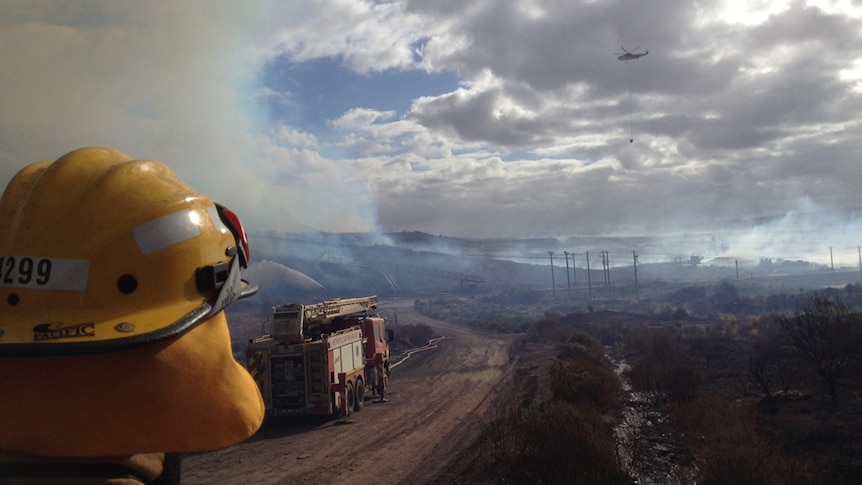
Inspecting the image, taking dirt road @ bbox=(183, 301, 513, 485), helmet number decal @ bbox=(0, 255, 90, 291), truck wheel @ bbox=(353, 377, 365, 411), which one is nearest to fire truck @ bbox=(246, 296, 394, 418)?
dirt road @ bbox=(183, 301, 513, 485)

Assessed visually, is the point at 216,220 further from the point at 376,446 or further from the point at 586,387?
the point at 586,387

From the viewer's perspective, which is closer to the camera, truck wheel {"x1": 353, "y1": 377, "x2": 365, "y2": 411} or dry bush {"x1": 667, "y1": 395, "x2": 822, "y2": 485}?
dry bush {"x1": 667, "y1": 395, "x2": 822, "y2": 485}

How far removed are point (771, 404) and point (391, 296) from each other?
112178 millimetres

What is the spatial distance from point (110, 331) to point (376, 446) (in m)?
16.1

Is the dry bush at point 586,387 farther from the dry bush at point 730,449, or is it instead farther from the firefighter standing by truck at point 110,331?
the firefighter standing by truck at point 110,331

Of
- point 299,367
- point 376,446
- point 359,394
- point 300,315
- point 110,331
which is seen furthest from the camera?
point 359,394

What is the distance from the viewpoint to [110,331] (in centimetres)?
239

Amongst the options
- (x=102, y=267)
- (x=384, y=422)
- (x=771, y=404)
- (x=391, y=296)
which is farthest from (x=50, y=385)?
(x=391, y=296)

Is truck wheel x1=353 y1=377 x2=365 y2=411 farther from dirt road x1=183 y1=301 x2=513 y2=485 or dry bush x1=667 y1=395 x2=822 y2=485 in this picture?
dry bush x1=667 y1=395 x2=822 y2=485

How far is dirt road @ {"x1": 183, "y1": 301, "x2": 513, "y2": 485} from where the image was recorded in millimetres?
14742

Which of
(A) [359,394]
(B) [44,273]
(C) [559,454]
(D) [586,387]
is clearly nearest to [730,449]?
(C) [559,454]

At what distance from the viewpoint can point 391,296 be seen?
130 meters

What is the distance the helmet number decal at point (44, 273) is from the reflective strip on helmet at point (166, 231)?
0.23 metres

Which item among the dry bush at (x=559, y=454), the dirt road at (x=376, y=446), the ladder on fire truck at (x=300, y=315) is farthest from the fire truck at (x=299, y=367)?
the dry bush at (x=559, y=454)
